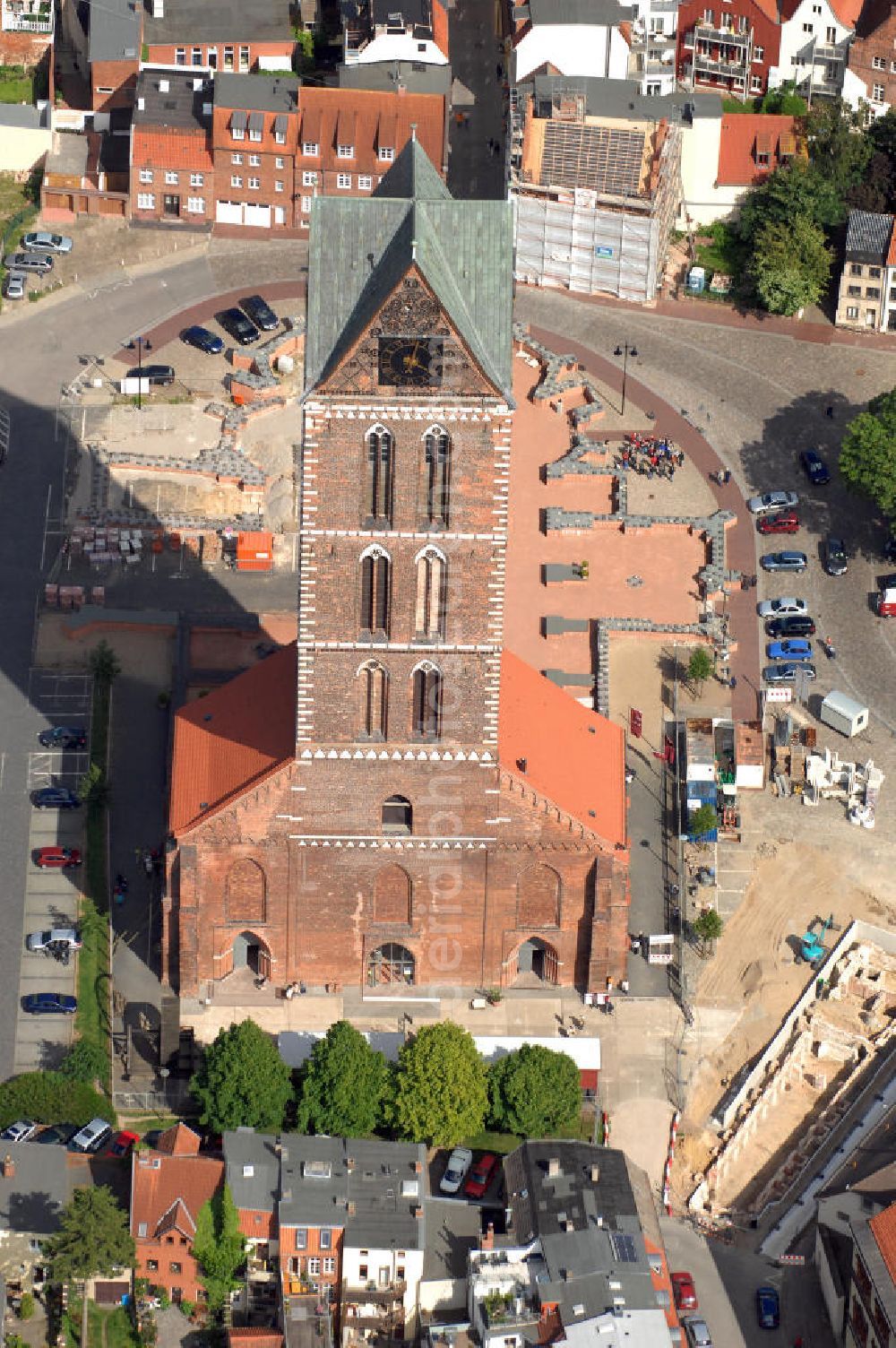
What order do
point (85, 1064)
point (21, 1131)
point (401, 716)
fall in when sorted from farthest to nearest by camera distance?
point (85, 1064)
point (21, 1131)
point (401, 716)

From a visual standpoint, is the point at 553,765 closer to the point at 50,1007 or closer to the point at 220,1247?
the point at 50,1007

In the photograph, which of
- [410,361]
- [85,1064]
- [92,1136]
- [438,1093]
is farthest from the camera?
[85,1064]

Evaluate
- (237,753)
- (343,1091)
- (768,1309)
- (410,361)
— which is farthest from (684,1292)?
(410,361)

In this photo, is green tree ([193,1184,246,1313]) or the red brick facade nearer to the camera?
the red brick facade

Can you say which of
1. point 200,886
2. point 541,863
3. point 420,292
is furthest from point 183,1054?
point 420,292

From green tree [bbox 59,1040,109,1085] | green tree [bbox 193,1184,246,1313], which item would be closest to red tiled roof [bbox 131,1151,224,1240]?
green tree [bbox 193,1184,246,1313]

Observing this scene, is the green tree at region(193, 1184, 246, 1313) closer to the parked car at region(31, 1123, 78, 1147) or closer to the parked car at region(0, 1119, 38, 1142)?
the parked car at region(31, 1123, 78, 1147)
